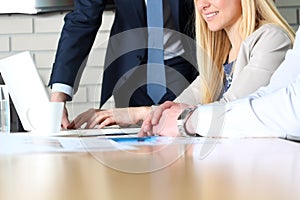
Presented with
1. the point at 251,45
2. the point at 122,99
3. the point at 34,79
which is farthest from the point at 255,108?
the point at 122,99

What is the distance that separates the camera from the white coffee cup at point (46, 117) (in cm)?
131

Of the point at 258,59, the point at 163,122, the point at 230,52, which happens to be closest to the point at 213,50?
the point at 230,52

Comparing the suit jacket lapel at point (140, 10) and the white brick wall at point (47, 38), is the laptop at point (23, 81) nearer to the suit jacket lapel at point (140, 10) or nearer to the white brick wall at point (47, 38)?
the suit jacket lapel at point (140, 10)

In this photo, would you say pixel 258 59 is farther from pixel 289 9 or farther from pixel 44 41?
pixel 44 41

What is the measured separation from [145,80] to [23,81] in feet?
2.33

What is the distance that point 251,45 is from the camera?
1449 mm

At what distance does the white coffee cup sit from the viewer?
1.31m

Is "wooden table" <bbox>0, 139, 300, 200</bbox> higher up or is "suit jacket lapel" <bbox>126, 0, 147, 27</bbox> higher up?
"suit jacket lapel" <bbox>126, 0, 147, 27</bbox>

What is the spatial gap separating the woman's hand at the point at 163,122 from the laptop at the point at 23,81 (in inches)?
11.7

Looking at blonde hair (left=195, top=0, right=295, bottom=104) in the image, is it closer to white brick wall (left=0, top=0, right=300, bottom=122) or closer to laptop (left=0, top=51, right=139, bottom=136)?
laptop (left=0, top=51, right=139, bottom=136)

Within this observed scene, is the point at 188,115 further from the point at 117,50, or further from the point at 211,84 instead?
the point at 117,50

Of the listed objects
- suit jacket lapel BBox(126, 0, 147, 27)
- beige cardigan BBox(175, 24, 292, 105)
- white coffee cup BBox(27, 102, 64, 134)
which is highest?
suit jacket lapel BBox(126, 0, 147, 27)

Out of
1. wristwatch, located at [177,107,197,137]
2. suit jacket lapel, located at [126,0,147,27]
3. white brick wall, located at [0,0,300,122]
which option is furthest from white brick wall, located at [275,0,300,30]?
wristwatch, located at [177,107,197,137]

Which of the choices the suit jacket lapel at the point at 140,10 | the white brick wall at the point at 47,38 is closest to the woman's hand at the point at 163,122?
the suit jacket lapel at the point at 140,10
